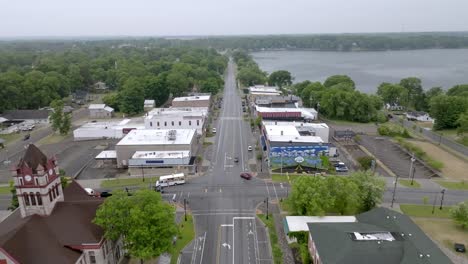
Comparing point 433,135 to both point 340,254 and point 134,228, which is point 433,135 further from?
point 134,228

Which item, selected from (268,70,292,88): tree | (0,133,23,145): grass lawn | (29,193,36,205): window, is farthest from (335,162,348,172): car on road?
(268,70,292,88): tree

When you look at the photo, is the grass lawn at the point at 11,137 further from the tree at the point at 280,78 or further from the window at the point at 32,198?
the tree at the point at 280,78

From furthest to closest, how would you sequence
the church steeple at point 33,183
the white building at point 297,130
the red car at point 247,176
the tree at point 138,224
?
the white building at point 297,130
the red car at point 247,176
the church steeple at point 33,183
the tree at point 138,224

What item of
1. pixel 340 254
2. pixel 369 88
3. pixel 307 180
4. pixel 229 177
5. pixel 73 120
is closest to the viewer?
pixel 340 254

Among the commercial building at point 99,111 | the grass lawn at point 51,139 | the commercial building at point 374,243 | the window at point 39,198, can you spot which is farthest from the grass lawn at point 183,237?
the commercial building at point 99,111

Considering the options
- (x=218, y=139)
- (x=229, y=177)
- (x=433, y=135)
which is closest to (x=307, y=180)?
(x=229, y=177)

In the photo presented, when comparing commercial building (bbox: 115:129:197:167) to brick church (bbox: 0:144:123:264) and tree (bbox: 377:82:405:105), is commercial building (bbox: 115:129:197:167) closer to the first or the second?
brick church (bbox: 0:144:123:264)

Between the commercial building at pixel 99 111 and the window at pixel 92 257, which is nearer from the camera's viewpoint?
the window at pixel 92 257
